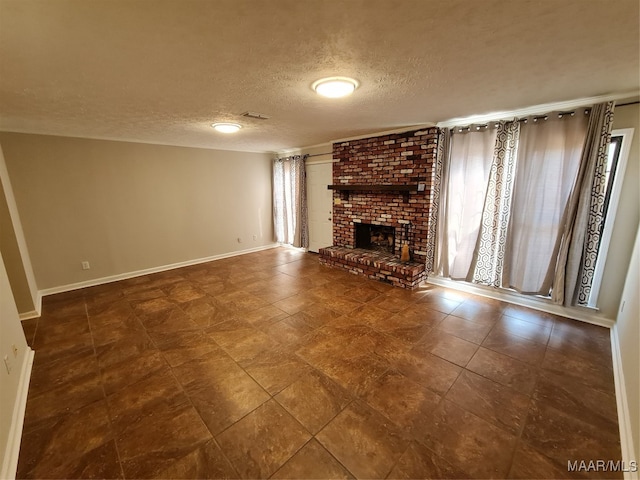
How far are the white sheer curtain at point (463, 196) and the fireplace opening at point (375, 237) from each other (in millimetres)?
Answer: 978

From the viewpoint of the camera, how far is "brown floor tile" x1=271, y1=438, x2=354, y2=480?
A: 140 centimetres

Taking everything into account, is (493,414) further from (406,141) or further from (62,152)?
(62,152)

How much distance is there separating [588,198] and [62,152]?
6.69m

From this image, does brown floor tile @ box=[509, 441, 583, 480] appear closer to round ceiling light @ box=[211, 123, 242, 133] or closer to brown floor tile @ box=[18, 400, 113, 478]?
brown floor tile @ box=[18, 400, 113, 478]

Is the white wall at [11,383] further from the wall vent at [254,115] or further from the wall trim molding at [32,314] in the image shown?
the wall vent at [254,115]

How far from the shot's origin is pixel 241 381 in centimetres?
209

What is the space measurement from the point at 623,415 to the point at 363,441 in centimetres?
175

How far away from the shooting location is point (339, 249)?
502 cm

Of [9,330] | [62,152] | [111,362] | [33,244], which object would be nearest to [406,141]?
[111,362]

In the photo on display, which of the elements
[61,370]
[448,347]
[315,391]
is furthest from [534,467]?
[61,370]

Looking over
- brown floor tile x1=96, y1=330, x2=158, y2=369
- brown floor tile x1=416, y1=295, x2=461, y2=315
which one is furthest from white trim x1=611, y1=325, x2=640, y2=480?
brown floor tile x1=96, y1=330, x2=158, y2=369

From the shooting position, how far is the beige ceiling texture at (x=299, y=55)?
127 centimetres

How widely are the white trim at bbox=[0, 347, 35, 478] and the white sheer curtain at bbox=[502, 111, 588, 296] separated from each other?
182 inches

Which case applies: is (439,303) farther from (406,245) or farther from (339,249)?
(339,249)
